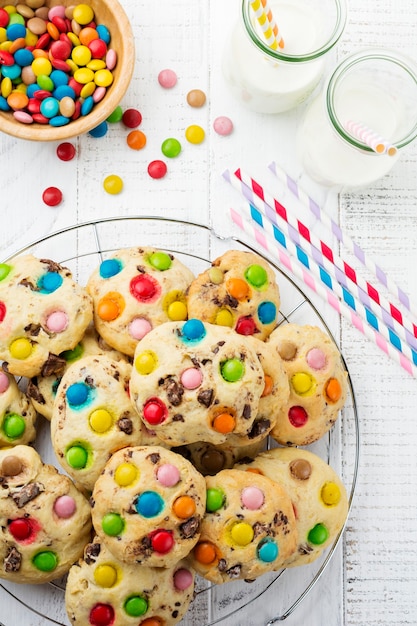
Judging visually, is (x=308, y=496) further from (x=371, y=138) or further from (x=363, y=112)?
(x=363, y=112)

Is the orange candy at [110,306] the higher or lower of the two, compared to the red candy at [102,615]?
higher

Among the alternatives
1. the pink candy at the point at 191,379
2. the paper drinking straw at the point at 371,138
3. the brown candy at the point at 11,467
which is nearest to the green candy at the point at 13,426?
the brown candy at the point at 11,467

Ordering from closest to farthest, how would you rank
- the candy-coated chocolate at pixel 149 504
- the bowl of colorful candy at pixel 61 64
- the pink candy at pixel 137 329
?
1. the candy-coated chocolate at pixel 149 504
2. the pink candy at pixel 137 329
3. the bowl of colorful candy at pixel 61 64

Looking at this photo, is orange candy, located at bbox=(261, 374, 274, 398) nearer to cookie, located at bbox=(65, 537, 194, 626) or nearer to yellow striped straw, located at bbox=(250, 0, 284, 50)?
cookie, located at bbox=(65, 537, 194, 626)

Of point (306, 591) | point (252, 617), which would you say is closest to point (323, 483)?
point (306, 591)

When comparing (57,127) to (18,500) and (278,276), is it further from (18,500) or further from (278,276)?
(18,500)

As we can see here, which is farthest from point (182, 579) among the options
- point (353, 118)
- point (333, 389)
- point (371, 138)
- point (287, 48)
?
point (287, 48)

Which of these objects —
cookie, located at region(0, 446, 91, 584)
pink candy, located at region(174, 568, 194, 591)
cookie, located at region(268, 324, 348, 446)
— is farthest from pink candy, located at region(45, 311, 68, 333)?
pink candy, located at region(174, 568, 194, 591)

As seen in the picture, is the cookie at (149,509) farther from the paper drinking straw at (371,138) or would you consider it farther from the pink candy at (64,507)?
the paper drinking straw at (371,138)
